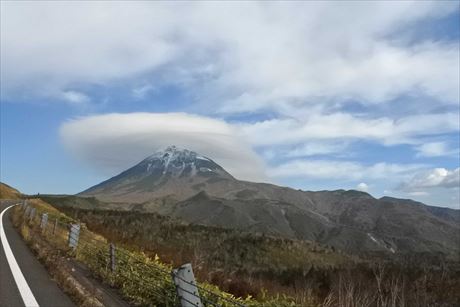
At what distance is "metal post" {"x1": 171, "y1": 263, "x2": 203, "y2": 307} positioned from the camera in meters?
7.74

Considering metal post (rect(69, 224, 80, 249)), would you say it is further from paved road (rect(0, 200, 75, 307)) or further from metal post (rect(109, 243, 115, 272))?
metal post (rect(109, 243, 115, 272))

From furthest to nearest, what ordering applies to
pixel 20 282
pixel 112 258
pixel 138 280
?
pixel 112 258 < pixel 20 282 < pixel 138 280

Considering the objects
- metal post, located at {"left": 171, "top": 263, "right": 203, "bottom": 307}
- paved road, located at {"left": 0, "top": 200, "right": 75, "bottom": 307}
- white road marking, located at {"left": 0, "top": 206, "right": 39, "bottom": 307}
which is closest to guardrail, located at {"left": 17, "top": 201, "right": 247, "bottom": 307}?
metal post, located at {"left": 171, "top": 263, "right": 203, "bottom": 307}

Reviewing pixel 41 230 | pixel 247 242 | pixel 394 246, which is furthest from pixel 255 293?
pixel 394 246

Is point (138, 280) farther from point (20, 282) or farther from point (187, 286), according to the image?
point (187, 286)

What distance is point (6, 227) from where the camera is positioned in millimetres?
26578

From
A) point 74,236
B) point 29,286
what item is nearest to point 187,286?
point 29,286

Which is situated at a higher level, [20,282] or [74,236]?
[74,236]

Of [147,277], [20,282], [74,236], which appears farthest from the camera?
[74,236]

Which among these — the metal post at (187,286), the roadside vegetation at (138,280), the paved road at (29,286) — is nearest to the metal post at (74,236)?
the roadside vegetation at (138,280)

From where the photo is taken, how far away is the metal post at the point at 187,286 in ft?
25.4

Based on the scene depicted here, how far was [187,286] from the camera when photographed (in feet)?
26.0

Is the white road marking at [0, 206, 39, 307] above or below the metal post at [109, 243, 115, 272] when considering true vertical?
below

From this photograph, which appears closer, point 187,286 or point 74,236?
point 187,286
